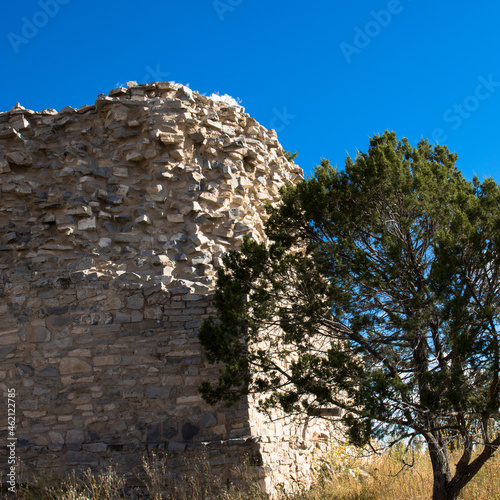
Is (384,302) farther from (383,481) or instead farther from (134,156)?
(134,156)

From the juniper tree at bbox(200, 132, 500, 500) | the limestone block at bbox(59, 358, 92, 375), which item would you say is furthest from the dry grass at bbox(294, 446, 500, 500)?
→ the limestone block at bbox(59, 358, 92, 375)

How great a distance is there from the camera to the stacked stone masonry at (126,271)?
20.4 feet

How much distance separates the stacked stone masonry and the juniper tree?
94 centimetres

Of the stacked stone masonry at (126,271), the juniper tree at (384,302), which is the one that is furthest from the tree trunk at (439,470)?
the stacked stone masonry at (126,271)

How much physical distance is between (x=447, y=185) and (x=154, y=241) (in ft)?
→ 12.6

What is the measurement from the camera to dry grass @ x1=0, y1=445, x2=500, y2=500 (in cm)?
567

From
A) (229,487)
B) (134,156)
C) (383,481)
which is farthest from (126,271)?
(383,481)

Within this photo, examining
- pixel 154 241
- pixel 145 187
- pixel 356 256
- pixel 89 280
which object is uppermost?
pixel 145 187

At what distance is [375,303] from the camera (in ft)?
18.5

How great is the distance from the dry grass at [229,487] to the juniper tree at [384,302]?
0.80 metres

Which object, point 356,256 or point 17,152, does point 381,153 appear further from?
point 17,152

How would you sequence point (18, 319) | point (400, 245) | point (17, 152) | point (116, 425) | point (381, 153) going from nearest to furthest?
point (400, 245)
point (381, 153)
point (116, 425)
point (18, 319)
point (17, 152)

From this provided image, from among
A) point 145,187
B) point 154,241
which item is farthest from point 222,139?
point 154,241

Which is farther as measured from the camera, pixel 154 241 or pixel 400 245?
pixel 154 241
